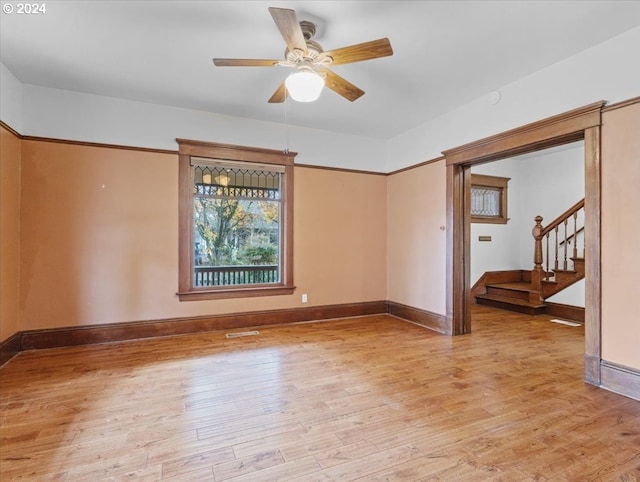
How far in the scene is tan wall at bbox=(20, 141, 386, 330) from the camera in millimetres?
3559

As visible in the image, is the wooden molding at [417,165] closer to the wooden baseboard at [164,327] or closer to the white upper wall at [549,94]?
the white upper wall at [549,94]

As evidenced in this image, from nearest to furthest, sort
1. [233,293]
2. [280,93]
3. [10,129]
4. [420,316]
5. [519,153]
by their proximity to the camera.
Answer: [280,93]
[10,129]
[519,153]
[233,293]
[420,316]

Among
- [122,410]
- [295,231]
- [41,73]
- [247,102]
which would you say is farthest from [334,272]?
[41,73]

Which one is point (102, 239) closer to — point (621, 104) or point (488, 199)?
point (621, 104)

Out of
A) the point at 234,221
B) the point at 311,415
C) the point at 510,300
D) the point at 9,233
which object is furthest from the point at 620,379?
the point at 9,233

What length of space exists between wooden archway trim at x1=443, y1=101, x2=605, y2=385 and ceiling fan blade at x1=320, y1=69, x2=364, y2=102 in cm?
182

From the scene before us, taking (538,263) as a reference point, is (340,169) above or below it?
above

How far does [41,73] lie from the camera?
129 inches

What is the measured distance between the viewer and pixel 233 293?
14.6 feet

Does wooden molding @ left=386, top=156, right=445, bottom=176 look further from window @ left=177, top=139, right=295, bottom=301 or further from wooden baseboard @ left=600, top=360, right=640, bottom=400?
wooden baseboard @ left=600, top=360, right=640, bottom=400

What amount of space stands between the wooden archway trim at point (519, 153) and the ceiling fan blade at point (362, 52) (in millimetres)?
1920

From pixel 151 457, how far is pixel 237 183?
3408mm

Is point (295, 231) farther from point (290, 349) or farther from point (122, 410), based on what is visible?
point (122, 410)

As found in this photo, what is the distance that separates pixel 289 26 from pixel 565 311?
588cm
